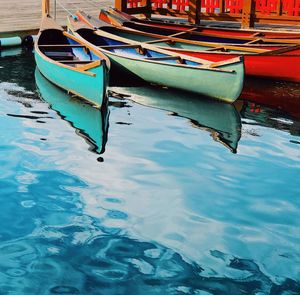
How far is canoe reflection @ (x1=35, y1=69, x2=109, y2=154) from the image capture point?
9250 mm

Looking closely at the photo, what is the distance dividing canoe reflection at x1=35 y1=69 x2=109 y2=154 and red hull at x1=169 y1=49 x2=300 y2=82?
2671 mm

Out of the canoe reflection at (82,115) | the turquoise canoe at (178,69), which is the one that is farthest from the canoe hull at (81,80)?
the turquoise canoe at (178,69)

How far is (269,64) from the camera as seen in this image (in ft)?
42.4

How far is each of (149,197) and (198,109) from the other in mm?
4220

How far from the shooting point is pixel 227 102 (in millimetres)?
11359

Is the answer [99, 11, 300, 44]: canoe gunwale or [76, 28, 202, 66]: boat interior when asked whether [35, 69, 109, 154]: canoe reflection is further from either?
[99, 11, 300, 44]: canoe gunwale

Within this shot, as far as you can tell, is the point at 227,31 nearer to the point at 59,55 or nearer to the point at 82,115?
the point at 59,55

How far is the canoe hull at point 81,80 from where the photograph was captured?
33.1 feet

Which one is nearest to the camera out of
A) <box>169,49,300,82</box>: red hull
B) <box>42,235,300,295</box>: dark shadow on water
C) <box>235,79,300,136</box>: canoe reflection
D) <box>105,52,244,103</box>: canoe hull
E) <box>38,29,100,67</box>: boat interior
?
<box>42,235,300,295</box>: dark shadow on water

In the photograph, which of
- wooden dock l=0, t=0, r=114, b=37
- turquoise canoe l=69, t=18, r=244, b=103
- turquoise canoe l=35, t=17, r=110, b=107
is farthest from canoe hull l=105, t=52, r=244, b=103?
wooden dock l=0, t=0, r=114, b=37

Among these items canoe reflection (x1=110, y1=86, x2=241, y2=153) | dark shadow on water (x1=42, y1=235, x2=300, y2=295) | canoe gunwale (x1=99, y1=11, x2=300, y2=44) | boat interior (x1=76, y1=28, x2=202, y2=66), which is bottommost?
dark shadow on water (x1=42, y1=235, x2=300, y2=295)

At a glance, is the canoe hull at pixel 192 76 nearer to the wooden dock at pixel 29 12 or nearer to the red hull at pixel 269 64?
the red hull at pixel 269 64

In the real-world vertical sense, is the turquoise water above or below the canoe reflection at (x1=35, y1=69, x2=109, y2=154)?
below

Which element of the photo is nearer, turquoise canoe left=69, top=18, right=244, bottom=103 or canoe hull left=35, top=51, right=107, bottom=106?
canoe hull left=35, top=51, right=107, bottom=106
